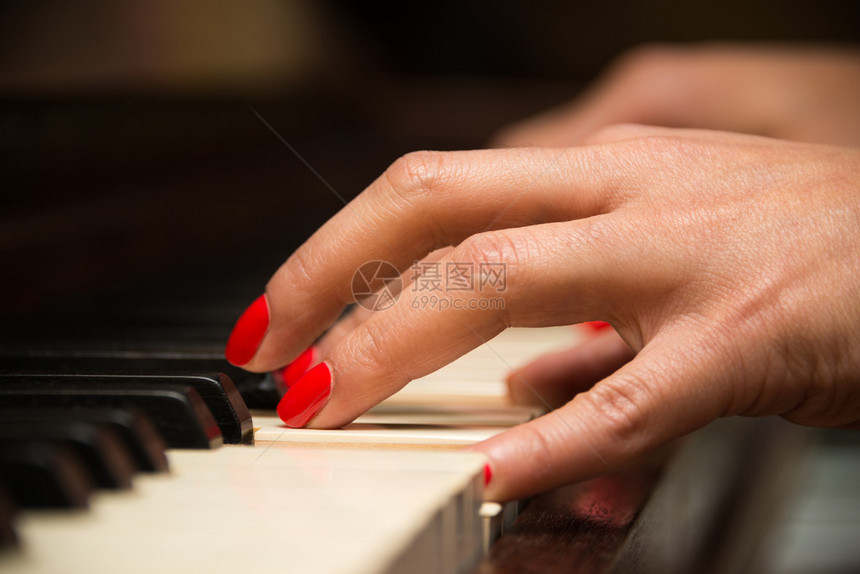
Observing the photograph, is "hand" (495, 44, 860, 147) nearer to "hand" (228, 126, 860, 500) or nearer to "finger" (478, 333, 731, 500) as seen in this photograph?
"hand" (228, 126, 860, 500)

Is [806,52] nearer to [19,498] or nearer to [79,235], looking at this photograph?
[79,235]

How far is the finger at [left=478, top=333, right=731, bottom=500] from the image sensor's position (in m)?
0.51

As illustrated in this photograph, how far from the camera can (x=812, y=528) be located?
1624 millimetres

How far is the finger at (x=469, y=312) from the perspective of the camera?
1.91ft

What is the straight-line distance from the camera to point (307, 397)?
1.97ft

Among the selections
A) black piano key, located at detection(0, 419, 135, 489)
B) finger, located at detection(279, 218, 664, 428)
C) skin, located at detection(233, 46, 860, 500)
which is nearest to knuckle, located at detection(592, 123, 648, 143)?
skin, located at detection(233, 46, 860, 500)

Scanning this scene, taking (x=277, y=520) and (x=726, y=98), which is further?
(x=726, y=98)

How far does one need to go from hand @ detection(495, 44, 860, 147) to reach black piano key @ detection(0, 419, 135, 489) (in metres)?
1.05

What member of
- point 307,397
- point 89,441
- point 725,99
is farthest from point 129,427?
point 725,99

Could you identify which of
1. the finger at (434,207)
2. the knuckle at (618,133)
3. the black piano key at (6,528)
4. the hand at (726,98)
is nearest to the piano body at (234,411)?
the black piano key at (6,528)

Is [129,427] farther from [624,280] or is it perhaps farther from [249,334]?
[624,280]

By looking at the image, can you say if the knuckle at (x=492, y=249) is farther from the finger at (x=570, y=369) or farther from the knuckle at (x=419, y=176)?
the finger at (x=570, y=369)

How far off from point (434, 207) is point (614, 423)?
0.22m

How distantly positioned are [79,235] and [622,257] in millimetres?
604
